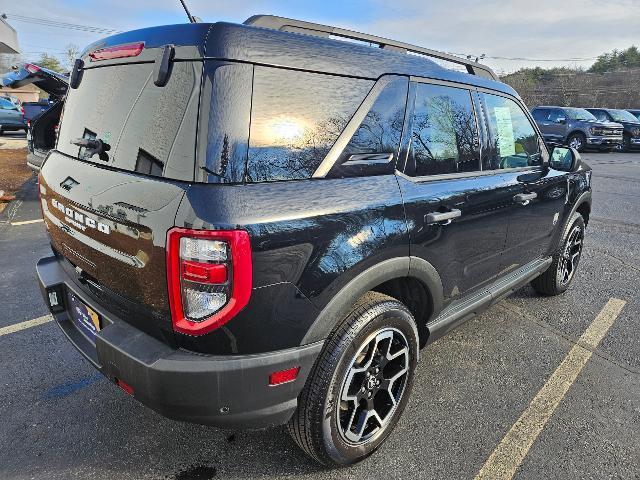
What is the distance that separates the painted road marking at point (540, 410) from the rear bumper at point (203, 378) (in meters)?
1.09

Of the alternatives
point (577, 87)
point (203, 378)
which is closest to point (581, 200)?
point (203, 378)

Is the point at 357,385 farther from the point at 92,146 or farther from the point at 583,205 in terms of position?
the point at 583,205

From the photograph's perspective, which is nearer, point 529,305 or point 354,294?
point 354,294

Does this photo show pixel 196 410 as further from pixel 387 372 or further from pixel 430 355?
pixel 430 355

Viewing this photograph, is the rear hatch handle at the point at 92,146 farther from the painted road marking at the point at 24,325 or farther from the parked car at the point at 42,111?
the parked car at the point at 42,111

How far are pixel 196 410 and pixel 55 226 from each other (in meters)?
1.31

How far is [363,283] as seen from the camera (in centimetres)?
195

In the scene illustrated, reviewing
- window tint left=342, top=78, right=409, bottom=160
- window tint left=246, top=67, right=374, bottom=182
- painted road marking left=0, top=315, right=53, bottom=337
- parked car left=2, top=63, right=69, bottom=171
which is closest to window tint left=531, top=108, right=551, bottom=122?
parked car left=2, top=63, right=69, bottom=171

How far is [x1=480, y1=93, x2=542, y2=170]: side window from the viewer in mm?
2887

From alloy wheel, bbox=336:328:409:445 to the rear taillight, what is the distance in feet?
2.31

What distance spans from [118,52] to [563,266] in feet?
13.1

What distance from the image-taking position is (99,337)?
187cm

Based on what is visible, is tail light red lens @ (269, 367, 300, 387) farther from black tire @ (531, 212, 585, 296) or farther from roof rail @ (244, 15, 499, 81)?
black tire @ (531, 212, 585, 296)

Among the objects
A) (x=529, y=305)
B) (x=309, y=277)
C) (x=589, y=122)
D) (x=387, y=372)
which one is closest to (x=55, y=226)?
(x=309, y=277)
